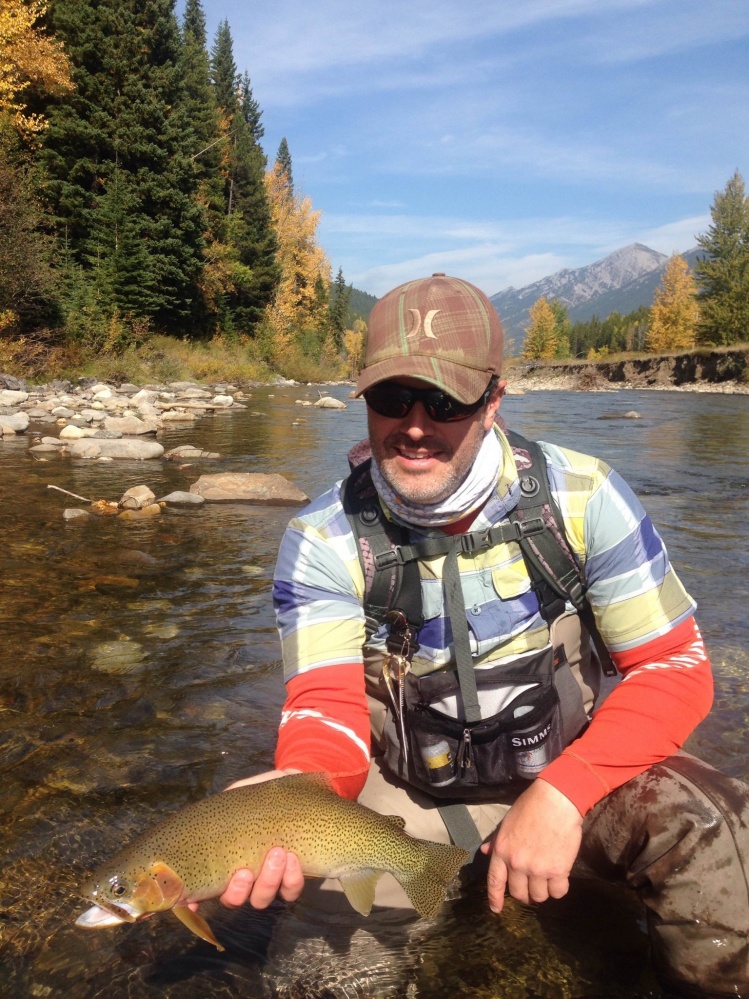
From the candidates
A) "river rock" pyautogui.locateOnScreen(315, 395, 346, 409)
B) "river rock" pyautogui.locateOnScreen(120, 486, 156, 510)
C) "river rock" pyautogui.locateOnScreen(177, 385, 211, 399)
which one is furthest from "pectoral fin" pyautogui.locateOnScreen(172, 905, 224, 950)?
"river rock" pyautogui.locateOnScreen(315, 395, 346, 409)

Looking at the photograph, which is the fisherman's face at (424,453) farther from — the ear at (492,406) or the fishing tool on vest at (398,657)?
the fishing tool on vest at (398,657)

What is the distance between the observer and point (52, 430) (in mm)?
15680

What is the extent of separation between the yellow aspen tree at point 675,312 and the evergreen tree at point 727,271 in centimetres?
1061

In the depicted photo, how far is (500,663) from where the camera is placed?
8.46 ft

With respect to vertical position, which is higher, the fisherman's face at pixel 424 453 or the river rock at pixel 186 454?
the fisherman's face at pixel 424 453

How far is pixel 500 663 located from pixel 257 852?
1016mm

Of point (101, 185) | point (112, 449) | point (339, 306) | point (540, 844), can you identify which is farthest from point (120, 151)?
point (339, 306)

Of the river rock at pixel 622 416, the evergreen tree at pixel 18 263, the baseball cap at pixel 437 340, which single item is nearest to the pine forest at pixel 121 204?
the evergreen tree at pixel 18 263

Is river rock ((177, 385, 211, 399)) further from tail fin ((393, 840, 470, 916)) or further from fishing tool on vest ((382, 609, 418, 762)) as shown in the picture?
tail fin ((393, 840, 470, 916))

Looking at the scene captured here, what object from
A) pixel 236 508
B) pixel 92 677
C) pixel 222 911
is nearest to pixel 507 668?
pixel 222 911

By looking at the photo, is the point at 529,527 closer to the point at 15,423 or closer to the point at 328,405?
the point at 15,423

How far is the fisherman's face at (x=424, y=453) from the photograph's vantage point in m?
2.44

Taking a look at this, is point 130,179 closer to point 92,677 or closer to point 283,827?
point 92,677

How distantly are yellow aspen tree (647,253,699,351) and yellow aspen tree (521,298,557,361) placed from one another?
28688 mm
